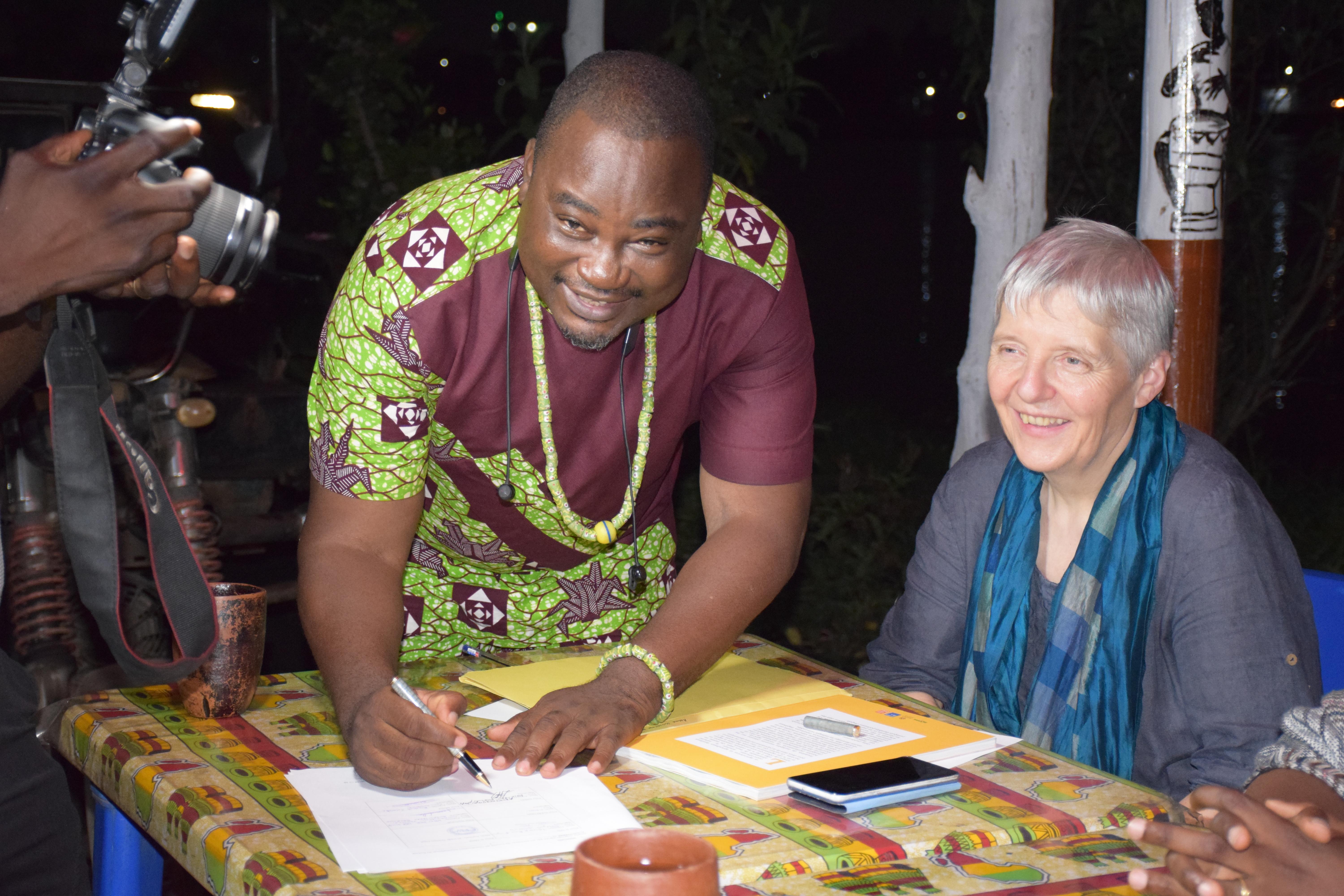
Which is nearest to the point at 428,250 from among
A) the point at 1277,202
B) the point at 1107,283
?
the point at 1107,283

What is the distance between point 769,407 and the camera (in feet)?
7.58

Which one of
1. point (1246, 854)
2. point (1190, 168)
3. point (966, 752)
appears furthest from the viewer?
point (1190, 168)

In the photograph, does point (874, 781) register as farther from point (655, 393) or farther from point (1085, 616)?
point (655, 393)

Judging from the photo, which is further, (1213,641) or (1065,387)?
(1065,387)

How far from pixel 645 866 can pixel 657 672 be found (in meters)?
0.85

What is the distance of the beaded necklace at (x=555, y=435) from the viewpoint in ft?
7.37

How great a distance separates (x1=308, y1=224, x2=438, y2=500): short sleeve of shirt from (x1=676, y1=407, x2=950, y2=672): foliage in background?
2736 millimetres

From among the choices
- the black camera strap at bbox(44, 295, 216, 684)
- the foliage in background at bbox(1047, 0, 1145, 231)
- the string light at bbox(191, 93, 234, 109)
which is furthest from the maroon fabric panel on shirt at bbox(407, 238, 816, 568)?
the foliage in background at bbox(1047, 0, 1145, 231)

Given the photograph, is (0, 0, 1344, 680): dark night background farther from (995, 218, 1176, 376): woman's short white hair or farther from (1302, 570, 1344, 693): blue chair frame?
(1302, 570, 1344, 693): blue chair frame

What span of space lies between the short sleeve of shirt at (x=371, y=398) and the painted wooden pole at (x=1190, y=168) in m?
1.66

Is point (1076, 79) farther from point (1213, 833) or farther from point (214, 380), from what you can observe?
point (1213, 833)

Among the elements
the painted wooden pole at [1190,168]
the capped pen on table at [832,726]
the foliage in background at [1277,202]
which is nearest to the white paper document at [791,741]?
the capped pen on table at [832,726]

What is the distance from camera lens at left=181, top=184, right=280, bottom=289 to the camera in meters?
1.68

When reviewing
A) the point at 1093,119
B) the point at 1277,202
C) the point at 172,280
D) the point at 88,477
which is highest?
the point at 1093,119
